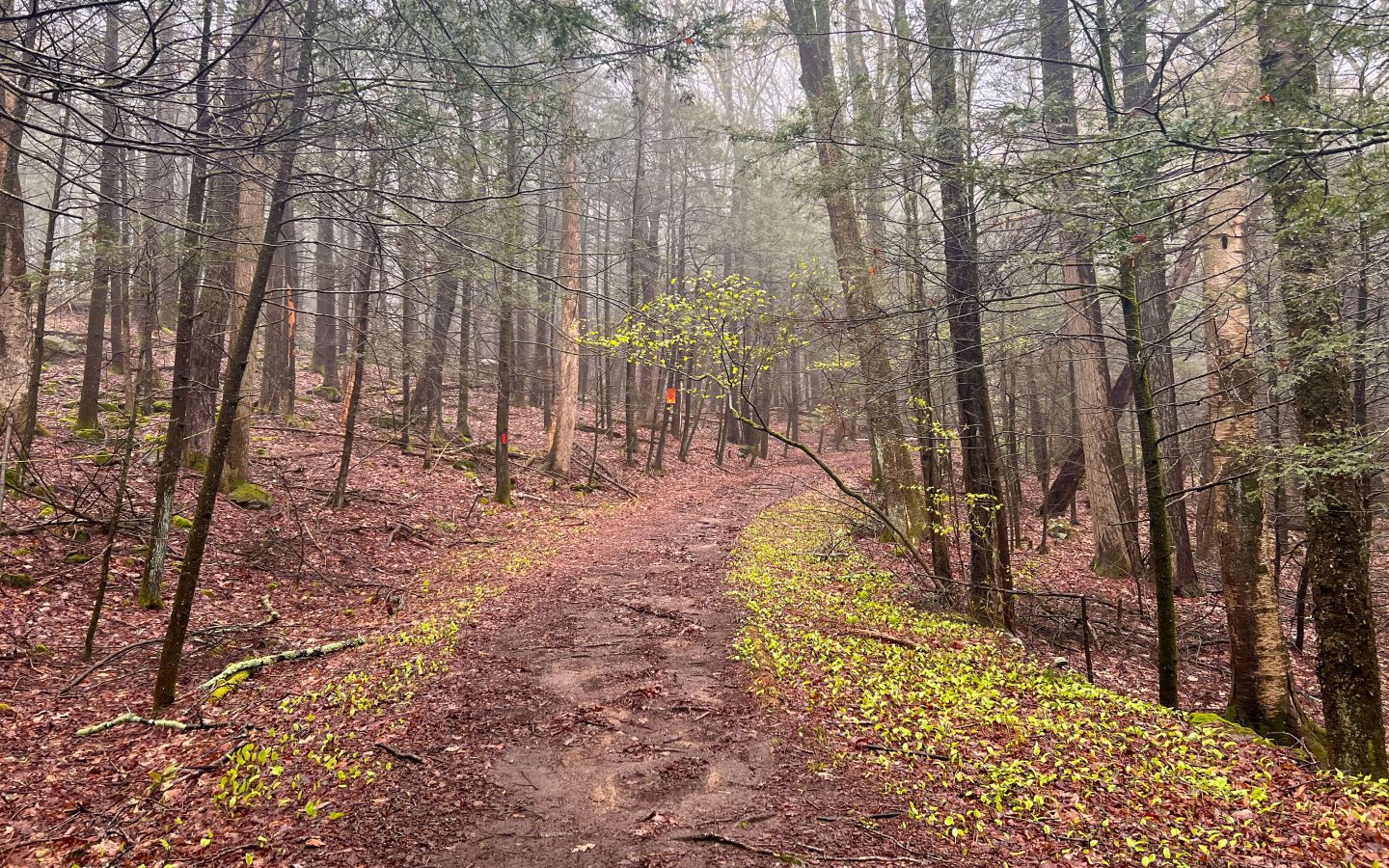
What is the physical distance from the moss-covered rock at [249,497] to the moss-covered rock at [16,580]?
3196 mm

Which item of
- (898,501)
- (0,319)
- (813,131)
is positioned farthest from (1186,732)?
(0,319)

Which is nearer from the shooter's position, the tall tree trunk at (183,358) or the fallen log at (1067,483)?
the tall tree trunk at (183,358)

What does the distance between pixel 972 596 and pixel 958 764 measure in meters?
4.44

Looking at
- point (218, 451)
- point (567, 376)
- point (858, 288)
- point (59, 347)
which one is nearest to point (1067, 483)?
point (858, 288)

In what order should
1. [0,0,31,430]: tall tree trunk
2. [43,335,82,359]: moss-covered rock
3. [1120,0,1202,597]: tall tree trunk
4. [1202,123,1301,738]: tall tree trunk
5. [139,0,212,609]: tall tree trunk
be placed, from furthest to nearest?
[43,335,82,359]: moss-covered rock, [0,0,31,430]: tall tree trunk, [1202,123,1301,738]: tall tree trunk, [139,0,212,609]: tall tree trunk, [1120,0,1202,597]: tall tree trunk

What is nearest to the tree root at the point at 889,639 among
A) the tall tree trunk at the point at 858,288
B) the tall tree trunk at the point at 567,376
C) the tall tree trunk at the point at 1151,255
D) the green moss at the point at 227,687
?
the tall tree trunk at the point at 858,288

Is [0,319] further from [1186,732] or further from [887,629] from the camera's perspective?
[1186,732]

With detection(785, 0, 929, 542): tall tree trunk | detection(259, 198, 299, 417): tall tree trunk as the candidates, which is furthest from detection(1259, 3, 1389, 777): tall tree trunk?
detection(259, 198, 299, 417): tall tree trunk

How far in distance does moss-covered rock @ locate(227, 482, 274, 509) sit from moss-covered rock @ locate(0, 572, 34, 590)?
10.5 feet

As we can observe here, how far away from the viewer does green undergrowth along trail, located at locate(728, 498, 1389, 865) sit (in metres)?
4.24

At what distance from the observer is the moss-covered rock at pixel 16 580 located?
24.1 feet

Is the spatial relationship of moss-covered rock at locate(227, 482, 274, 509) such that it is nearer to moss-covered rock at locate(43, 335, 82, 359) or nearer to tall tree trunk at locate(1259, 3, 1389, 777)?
moss-covered rock at locate(43, 335, 82, 359)

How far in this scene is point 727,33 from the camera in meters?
5.74

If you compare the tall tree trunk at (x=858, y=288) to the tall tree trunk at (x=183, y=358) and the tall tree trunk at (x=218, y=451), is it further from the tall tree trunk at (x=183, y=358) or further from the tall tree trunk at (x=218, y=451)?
the tall tree trunk at (x=183, y=358)
